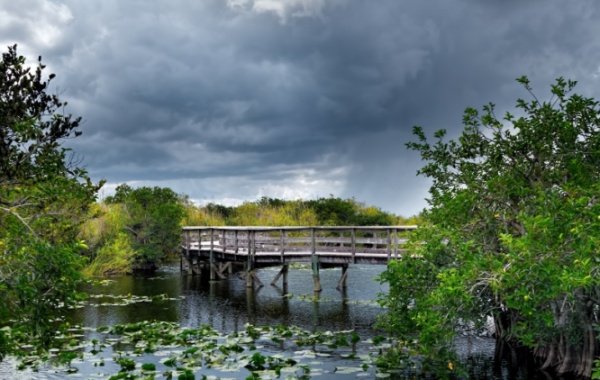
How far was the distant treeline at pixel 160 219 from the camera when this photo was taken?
1500 inches

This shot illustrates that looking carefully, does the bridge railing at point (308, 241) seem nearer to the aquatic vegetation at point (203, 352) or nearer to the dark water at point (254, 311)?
the dark water at point (254, 311)

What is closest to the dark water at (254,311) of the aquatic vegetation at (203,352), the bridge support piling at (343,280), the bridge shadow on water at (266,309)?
the bridge shadow on water at (266,309)

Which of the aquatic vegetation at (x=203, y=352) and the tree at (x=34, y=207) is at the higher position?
the tree at (x=34, y=207)

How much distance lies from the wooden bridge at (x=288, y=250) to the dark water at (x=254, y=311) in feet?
3.95

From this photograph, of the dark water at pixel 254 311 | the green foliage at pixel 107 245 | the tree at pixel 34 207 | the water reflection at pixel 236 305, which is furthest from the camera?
the green foliage at pixel 107 245

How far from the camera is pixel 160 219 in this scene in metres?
44.6

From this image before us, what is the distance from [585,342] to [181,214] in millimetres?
36798

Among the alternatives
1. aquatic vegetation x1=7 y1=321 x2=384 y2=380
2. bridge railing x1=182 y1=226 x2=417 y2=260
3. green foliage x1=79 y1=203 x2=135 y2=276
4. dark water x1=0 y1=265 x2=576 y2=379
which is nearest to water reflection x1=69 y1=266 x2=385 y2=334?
dark water x1=0 y1=265 x2=576 y2=379

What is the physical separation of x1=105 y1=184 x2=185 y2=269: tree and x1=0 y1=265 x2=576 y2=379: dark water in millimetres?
5392

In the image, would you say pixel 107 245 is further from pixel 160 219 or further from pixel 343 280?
pixel 343 280

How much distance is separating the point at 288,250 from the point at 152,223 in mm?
17953

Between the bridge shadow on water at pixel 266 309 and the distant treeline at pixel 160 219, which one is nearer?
the bridge shadow on water at pixel 266 309

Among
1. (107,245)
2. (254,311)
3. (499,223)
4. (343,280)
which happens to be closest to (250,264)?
(343,280)

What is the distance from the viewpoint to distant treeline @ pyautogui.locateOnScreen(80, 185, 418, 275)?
38.1m
